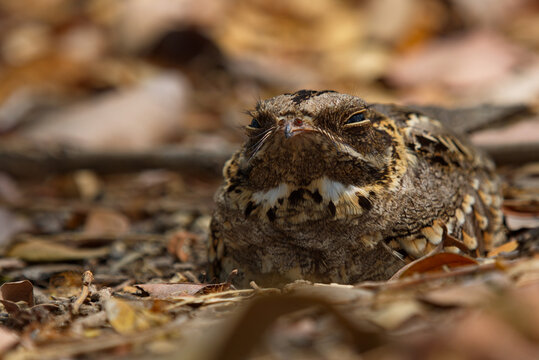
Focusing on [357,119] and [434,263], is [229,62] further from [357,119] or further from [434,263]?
[434,263]

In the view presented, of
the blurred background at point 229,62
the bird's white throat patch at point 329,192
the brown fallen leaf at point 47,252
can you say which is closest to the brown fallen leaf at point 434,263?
the bird's white throat patch at point 329,192

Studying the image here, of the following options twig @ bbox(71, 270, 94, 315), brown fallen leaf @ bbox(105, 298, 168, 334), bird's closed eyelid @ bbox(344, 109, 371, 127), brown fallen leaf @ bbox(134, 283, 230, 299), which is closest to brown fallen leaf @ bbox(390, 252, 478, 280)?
bird's closed eyelid @ bbox(344, 109, 371, 127)

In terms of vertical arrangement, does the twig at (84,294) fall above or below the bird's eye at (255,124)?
below

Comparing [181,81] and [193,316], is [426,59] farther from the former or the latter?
[193,316]

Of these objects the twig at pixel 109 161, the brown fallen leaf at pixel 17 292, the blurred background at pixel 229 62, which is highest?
the blurred background at pixel 229 62

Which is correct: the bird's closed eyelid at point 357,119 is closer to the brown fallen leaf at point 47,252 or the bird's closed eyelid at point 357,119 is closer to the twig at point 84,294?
the twig at point 84,294

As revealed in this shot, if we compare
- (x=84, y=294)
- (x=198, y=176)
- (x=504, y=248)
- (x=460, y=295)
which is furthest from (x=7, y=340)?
(x=198, y=176)

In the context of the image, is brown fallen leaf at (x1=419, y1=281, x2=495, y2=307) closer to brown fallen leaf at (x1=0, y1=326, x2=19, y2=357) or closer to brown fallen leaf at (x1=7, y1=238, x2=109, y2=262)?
brown fallen leaf at (x1=0, y1=326, x2=19, y2=357)
